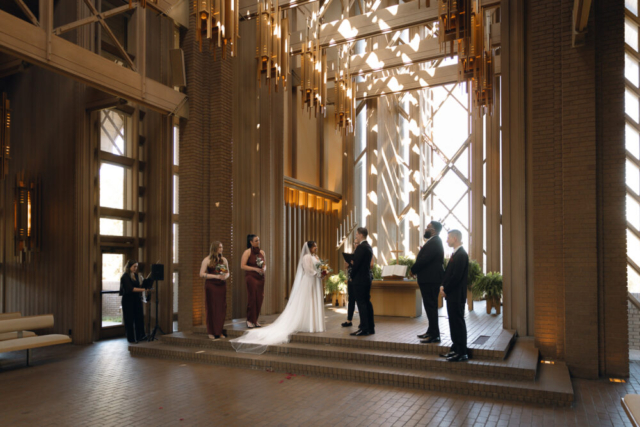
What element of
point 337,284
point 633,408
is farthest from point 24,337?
point 633,408

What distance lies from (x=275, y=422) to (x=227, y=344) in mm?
3584

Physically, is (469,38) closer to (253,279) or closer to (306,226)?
(253,279)

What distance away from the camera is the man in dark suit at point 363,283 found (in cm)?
802

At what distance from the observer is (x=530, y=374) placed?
602 centimetres

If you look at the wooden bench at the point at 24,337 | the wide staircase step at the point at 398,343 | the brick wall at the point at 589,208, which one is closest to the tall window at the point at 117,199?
the wooden bench at the point at 24,337

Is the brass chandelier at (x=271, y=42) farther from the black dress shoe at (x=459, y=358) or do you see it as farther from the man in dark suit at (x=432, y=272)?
the black dress shoe at (x=459, y=358)

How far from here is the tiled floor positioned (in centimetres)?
498

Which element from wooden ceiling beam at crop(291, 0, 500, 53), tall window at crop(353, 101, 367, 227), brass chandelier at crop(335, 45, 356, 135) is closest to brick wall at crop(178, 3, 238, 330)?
brass chandelier at crop(335, 45, 356, 135)

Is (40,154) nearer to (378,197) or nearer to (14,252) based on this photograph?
(14,252)

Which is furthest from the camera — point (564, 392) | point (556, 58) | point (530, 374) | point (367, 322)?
point (367, 322)

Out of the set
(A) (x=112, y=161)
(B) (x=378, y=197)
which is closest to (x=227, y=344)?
(A) (x=112, y=161)

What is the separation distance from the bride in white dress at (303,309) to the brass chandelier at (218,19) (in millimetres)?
3897

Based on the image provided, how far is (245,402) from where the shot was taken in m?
5.61

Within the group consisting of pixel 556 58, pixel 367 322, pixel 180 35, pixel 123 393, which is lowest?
pixel 123 393
